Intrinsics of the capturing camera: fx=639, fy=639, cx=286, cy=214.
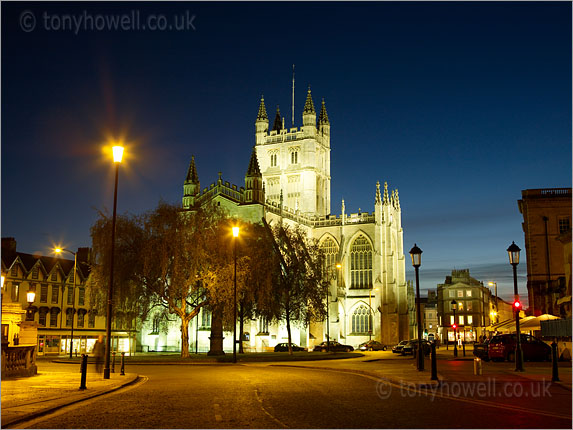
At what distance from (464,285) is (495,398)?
98302mm

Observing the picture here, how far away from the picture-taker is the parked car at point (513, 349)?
32.9 m

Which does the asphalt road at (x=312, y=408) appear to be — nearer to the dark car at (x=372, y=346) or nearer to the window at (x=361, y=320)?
the dark car at (x=372, y=346)

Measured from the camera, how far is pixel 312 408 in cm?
1298

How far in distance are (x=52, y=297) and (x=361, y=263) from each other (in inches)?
1422

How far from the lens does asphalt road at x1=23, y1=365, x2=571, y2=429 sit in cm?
1091

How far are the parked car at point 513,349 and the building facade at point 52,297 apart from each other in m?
29.6

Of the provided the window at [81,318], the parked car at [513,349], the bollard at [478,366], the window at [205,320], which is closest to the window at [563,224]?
the parked car at [513,349]

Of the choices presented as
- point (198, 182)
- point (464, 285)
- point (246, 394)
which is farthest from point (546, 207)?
point (464, 285)

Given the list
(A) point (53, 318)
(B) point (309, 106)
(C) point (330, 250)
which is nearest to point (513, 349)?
(A) point (53, 318)

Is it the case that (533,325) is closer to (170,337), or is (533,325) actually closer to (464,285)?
(170,337)

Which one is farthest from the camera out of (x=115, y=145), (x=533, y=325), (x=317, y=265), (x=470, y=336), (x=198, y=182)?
(x=470, y=336)

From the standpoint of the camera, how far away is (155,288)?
38.2m

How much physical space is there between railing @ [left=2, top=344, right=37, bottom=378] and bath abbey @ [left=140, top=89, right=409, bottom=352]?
39.1m

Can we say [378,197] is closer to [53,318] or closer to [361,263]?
[361,263]
